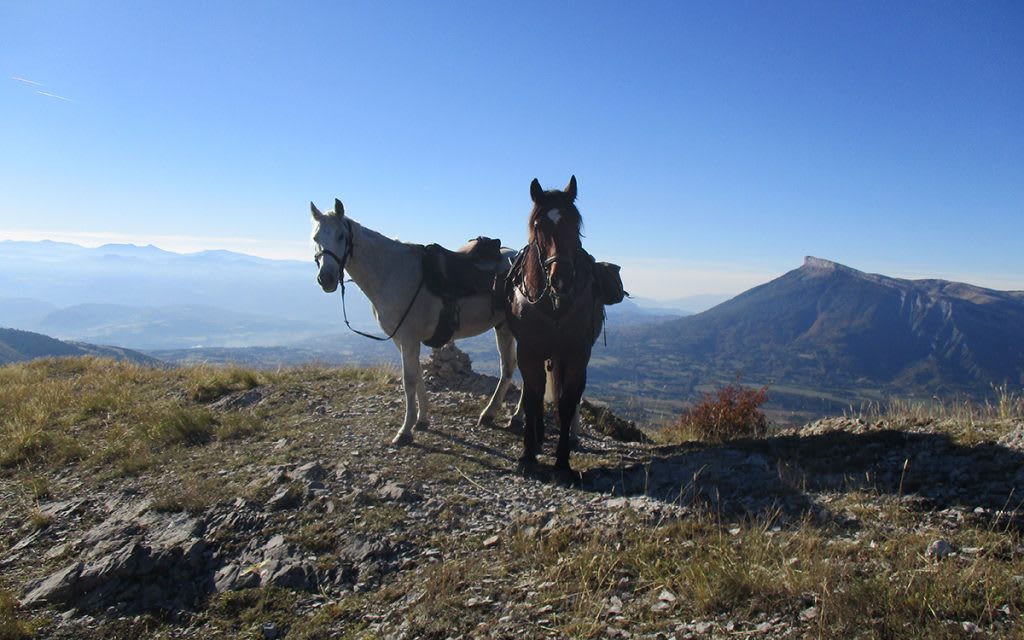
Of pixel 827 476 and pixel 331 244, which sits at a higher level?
pixel 331 244

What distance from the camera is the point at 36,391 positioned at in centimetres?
991

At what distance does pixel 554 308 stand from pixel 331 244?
2.94 m

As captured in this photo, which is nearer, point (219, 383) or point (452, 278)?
Result: point (452, 278)

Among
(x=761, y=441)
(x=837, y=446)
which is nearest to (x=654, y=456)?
(x=761, y=441)

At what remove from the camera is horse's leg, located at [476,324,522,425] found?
7.84 meters

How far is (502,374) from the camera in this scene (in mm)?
8109

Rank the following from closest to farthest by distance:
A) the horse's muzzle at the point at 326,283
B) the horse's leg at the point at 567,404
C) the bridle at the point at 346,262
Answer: the horse's leg at the point at 567,404 < the horse's muzzle at the point at 326,283 < the bridle at the point at 346,262

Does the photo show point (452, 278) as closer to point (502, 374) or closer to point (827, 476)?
point (502, 374)

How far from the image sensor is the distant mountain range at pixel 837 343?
6347cm

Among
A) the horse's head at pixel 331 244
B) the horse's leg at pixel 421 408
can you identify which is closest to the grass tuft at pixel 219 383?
the horse's leg at pixel 421 408

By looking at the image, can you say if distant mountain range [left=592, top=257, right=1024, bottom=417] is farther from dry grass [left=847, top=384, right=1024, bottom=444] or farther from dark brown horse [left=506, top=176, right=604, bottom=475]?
dark brown horse [left=506, top=176, right=604, bottom=475]

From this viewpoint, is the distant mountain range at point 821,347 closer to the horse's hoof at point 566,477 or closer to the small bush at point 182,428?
the small bush at point 182,428

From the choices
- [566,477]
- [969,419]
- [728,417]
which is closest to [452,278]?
Result: [566,477]

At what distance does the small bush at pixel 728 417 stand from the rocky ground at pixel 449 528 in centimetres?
135
